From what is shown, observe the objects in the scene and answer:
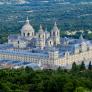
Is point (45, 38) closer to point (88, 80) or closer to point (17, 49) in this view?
point (17, 49)

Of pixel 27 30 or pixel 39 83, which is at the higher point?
pixel 27 30

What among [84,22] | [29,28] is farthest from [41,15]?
[29,28]

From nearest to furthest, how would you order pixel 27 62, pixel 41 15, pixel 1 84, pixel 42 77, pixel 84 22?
pixel 1 84, pixel 42 77, pixel 27 62, pixel 84 22, pixel 41 15

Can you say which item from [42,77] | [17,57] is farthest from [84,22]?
[42,77]

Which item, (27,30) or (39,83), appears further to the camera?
(27,30)

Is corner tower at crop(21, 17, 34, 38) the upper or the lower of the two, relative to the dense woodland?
upper

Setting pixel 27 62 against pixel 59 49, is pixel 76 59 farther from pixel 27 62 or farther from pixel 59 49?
pixel 27 62

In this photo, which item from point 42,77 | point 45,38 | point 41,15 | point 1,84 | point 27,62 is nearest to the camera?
point 1,84

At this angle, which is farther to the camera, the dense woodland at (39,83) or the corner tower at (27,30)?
the corner tower at (27,30)

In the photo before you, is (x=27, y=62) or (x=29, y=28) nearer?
(x=27, y=62)

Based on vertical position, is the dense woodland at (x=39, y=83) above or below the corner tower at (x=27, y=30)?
below

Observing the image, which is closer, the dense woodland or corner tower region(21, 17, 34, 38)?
the dense woodland
